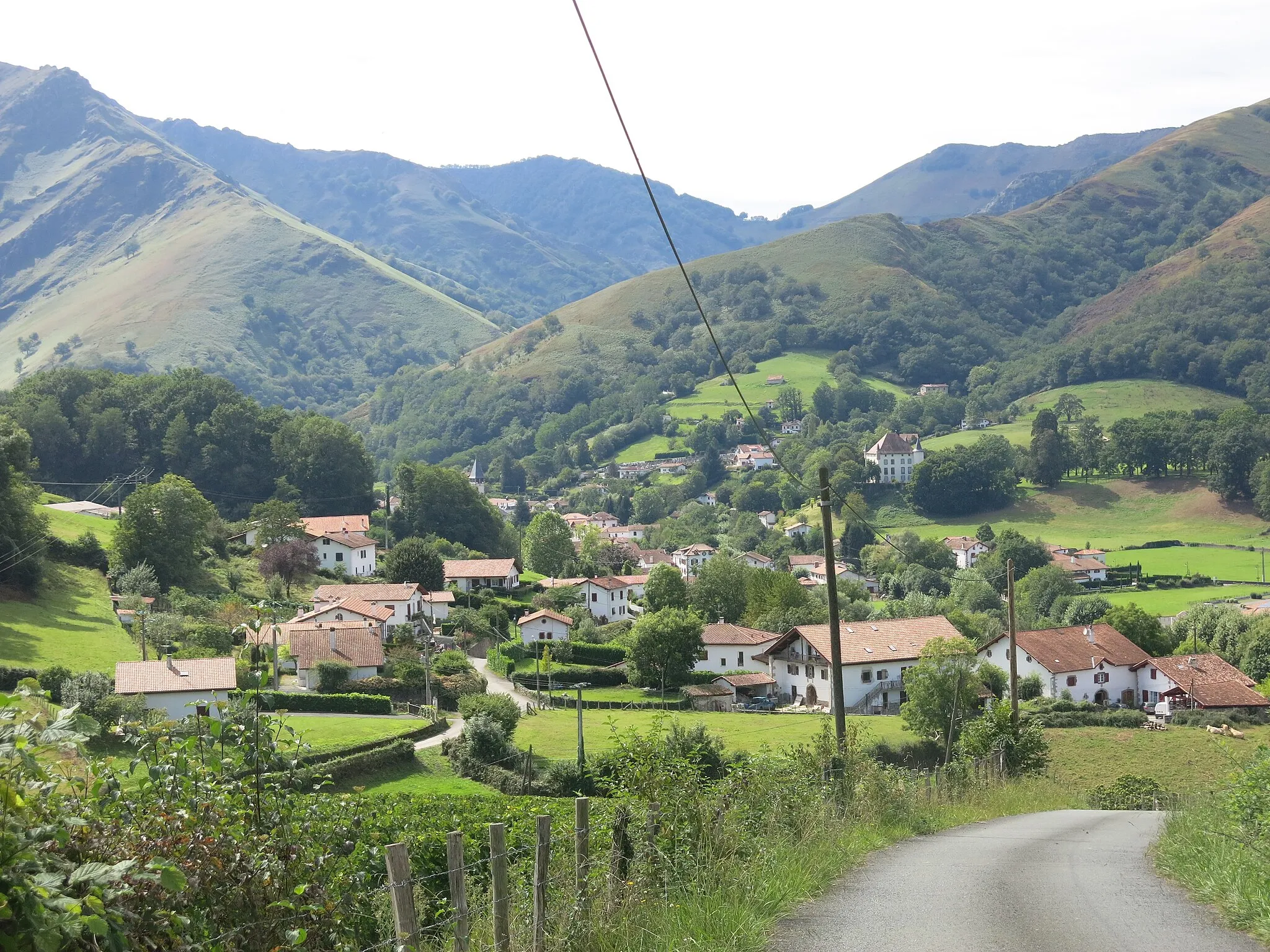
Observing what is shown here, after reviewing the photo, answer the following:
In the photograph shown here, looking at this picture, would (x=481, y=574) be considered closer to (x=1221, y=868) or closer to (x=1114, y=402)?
(x=1221, y=868)

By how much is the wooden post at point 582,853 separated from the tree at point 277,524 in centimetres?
6508

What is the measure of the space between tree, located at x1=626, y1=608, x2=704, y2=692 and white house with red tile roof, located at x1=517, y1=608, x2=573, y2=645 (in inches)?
314

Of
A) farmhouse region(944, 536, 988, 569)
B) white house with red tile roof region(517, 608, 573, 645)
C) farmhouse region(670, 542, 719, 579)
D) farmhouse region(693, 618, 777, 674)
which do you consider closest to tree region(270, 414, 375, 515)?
farmhouse region(670, 542, 719, 579)

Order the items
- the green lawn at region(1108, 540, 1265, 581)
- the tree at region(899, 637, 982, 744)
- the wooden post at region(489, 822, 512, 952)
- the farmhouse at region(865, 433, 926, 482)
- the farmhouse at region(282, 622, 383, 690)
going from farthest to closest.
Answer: the farmhouse at region(865, 433, 926, 482), the green lawn at region(1108, 540, 1265, 581), the farmhouse at region(282, 622, 383, 690), the tree at region(899, 637, 982, 744), the wooden post at region(489, 822, 512, 952)

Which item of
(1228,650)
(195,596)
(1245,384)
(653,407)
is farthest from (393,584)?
(1245,384)

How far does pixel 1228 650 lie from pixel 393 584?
4643 cm

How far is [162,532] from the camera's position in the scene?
58.7 meters

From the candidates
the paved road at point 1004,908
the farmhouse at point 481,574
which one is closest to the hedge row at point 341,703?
the farmhouse at point 481,574

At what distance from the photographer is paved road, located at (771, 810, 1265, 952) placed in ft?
26.6

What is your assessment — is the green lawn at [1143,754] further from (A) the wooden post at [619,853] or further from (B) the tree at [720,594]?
(A) the wooden post at [619,853]

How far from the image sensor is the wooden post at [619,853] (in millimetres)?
8188

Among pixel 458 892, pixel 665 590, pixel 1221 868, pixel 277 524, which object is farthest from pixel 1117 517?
pixel 458 892

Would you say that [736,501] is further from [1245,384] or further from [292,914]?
[292,914]

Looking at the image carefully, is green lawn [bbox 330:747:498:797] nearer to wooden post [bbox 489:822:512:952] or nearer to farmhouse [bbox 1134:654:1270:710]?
wooden post [bbox 489:822:512:952]
